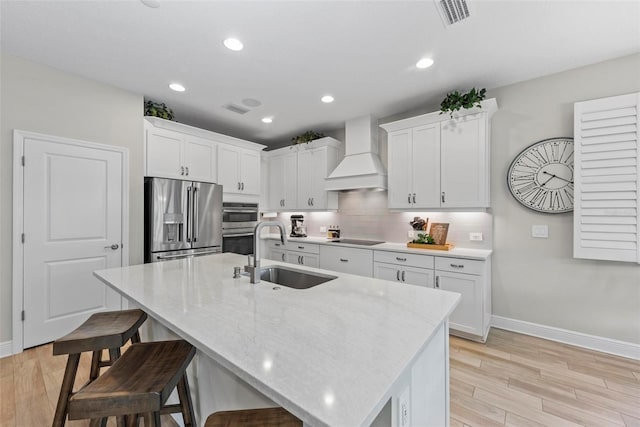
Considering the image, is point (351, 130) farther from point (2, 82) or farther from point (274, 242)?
point (2, 82)

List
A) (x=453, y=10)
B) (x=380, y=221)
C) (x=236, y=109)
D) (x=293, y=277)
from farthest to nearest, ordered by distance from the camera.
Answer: (x=380, y=221), (x=236, y=109), (x=293, y=277), (x=453, y=10)

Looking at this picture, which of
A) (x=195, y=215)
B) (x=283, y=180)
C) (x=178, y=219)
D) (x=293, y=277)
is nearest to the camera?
(x=293, y=277)

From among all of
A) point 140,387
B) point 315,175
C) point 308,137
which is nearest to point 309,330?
point 140,387

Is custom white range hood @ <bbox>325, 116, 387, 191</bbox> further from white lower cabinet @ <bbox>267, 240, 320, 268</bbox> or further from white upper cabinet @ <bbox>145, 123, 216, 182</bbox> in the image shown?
white upper cabinet @ <bbox>145, 123, 216, 182</bbox>

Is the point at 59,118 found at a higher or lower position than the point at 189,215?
higher

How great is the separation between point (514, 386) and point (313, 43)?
3118mm

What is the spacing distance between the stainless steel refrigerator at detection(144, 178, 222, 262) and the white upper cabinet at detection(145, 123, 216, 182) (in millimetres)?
225

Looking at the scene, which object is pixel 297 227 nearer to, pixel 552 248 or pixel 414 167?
pixel 414 167

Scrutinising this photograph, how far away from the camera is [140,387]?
999 millimetres

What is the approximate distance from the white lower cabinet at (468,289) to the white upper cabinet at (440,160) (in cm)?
68

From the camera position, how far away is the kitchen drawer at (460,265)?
8.93 feet

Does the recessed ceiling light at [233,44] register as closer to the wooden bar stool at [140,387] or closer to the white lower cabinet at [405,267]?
the wooden bar stool at [140,387]

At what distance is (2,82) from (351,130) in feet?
12.2

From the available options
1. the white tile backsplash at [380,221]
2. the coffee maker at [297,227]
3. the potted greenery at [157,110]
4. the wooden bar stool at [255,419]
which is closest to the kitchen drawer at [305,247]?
the coffee maker at [297,227]
